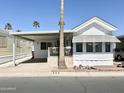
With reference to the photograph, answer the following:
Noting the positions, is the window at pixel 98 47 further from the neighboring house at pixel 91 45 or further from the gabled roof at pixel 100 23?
the gabled roof at pixel 100 23

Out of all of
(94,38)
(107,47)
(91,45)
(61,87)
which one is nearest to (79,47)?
(91,45)

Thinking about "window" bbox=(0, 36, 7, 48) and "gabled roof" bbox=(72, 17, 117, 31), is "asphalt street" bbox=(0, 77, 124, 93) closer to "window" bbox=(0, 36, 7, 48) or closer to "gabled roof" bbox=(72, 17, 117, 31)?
"gabled roof" bbox=(72, 17, 117, 31)

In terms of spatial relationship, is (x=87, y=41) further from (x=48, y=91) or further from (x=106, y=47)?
(x=48, y=91)

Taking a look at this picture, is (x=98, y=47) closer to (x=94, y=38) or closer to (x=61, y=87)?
(x=94, y=38)

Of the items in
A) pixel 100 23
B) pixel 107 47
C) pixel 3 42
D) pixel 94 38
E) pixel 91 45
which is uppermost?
pixel 100 23

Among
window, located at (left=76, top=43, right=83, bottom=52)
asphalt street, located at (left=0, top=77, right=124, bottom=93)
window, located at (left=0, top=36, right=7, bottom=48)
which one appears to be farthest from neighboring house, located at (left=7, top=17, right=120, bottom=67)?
asphalt street, located at (left=0, top=77, right=124, bottom=93)

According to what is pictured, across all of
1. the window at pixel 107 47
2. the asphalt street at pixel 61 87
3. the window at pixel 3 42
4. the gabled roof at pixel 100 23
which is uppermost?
the gabled roof at pixel 100 23

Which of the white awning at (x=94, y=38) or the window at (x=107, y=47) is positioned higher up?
the white awning at (x=94, y=38)

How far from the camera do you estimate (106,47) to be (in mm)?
24219

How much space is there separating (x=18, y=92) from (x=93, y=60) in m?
14.9

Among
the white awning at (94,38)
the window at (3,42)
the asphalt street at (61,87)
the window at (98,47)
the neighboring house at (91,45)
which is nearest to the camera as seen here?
the asphalt street at (61,87)

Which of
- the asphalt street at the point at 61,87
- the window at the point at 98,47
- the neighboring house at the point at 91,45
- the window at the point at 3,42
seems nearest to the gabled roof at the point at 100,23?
the neighboring house at the point at 91,45

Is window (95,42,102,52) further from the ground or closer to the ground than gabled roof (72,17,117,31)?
closer to the ground

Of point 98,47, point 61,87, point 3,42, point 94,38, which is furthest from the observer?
point 3,42
